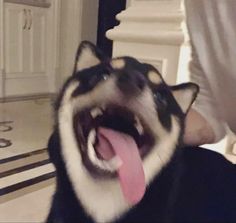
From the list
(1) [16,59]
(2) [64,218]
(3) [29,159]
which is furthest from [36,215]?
(1) [16,59]

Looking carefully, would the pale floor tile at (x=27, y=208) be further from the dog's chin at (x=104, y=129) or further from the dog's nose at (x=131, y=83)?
the dog's nose at (x=131, y=83)

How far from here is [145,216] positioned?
1.83ft

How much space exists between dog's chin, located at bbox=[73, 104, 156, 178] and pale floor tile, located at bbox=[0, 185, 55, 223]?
36 cm

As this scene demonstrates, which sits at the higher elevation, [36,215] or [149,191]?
[149,191]

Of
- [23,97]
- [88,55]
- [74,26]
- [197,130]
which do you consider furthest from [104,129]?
[74,26]

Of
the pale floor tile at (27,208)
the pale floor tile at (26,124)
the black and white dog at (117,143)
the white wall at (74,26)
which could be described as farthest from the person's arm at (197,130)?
the white wall at (74,26)

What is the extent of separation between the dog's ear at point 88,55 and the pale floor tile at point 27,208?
42cm

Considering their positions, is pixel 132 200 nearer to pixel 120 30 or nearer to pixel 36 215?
pixel 36 215

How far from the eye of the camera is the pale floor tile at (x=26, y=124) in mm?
1409

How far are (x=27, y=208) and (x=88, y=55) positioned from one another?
0.48 meters

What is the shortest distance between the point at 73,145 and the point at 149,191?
0.14 m

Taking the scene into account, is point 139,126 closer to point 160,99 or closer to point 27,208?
point 160,99

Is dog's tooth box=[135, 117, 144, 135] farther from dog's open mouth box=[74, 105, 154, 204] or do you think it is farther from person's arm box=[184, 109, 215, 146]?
person's arm box=[184, 109, 215, 146]

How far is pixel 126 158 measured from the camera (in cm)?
52
